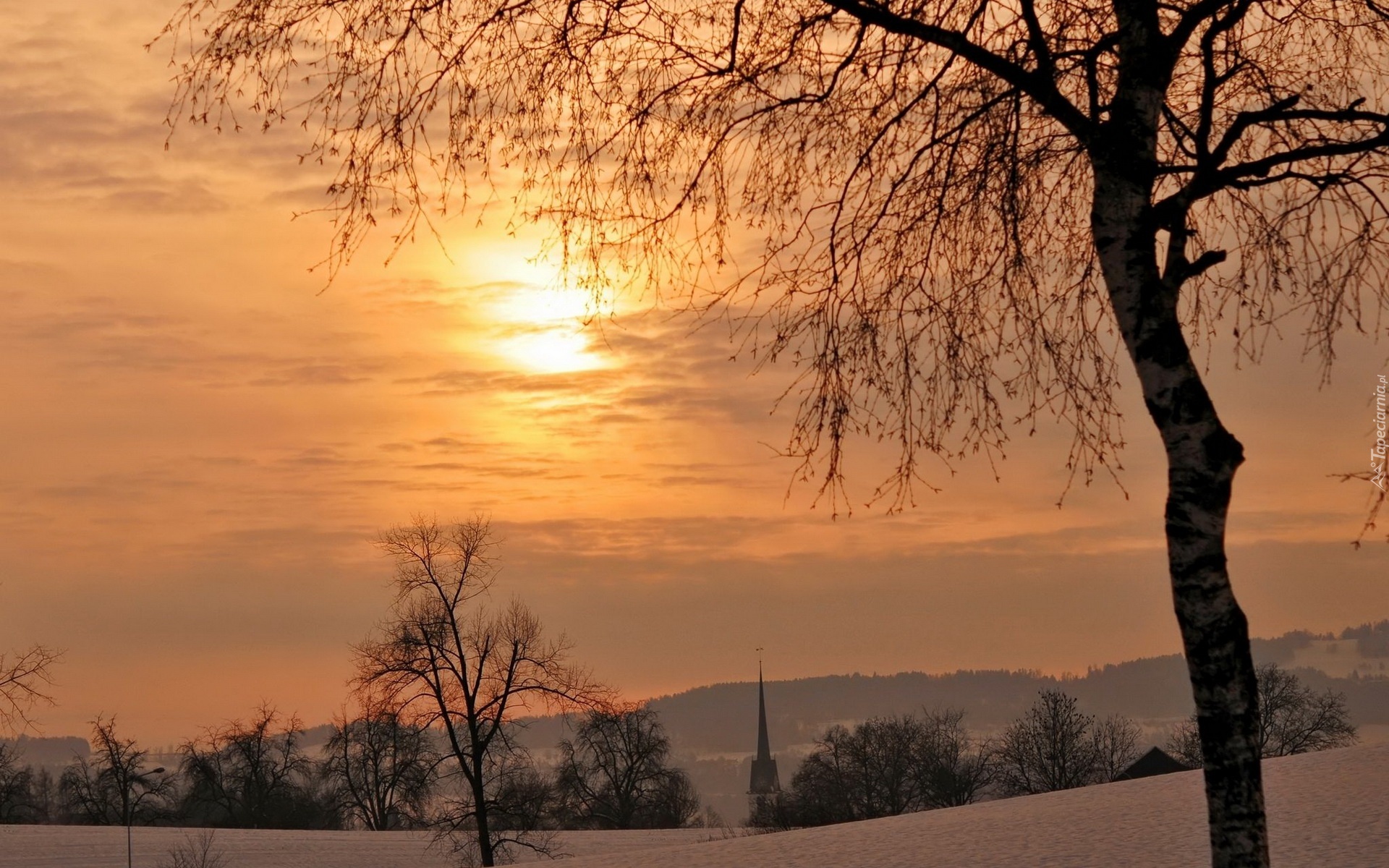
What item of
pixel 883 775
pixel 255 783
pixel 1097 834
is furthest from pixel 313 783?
pixel 1097 834

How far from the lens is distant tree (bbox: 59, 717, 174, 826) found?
7488 centimetres

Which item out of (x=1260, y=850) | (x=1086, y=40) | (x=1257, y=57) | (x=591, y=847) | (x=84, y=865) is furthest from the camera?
(x=591, y=847)

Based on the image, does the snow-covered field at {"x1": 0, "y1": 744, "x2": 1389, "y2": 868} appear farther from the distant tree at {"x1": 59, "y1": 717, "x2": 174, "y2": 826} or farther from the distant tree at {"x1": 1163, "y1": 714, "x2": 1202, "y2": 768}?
the distant tree at {"x1": 59, "y1": 717, "x2": 174, "y2": 826}

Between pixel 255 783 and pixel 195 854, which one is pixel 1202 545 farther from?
pixel 255 783

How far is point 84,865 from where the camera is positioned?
43.2 metres

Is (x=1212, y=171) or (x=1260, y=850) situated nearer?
(x=1260, y=850)

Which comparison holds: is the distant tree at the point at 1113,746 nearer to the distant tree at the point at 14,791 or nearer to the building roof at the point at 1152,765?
the building roof at the point at 1152,765

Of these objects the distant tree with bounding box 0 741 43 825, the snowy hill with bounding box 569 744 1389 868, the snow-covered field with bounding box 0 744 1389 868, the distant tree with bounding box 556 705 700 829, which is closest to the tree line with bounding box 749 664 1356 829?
the distant tree with bounding box 556 705 700 829

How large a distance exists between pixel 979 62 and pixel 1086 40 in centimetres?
107

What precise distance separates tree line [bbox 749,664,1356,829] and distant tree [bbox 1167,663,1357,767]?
0.07m

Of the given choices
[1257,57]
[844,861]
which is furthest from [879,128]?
[844,861]

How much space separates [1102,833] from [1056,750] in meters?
62.4

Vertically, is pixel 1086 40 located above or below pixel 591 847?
above

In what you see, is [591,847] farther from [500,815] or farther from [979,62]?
[979,62]
